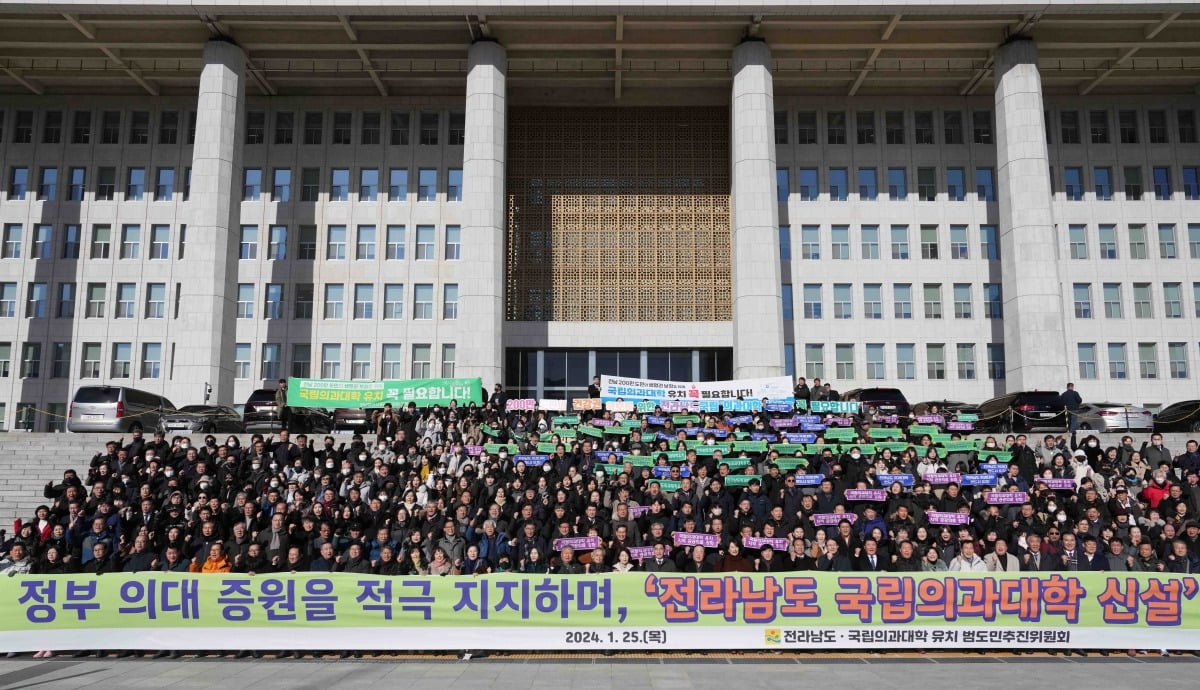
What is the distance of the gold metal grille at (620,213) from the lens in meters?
44.6

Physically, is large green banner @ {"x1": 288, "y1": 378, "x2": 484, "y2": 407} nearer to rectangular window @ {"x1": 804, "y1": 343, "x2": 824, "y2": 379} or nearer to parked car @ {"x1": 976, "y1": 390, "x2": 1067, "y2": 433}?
parked car @ {"x1": 976, "y1": 390, "x2": 1067, "y2": 433}

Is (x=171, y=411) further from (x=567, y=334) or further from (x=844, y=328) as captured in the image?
(x=844, y=328)

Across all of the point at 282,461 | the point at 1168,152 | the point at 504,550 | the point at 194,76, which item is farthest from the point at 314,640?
the point at 1168,152

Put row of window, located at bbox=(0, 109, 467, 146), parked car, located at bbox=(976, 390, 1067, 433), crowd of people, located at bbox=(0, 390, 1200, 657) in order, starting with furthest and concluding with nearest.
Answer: row of window, located at bbox=(0, 109, 467, 146) < parked car, located at bbox=(976, 390, 1067, 433) < crowd of people, located at bbox=(0, 390, 1200, 657)

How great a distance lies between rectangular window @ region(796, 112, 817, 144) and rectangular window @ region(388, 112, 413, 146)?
19419 mm

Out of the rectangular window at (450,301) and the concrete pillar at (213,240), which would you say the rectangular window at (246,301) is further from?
the rectangular window at (450,301)

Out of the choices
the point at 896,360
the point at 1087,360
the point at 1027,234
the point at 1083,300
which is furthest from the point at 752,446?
the point at 1083,300

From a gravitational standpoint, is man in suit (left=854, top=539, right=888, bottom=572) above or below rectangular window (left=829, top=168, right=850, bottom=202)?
below

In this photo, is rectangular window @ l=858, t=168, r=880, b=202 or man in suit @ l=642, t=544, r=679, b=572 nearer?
man in suit @ l=642, t=544, r=679, b=572

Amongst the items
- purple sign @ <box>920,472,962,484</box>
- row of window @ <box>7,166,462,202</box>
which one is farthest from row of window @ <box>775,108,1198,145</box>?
purple sign @ <box>920,472,962,484</box>

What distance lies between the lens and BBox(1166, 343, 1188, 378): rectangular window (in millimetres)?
43562

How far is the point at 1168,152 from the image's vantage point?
A: 45.1 metres

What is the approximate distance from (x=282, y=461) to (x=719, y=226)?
2958 cm

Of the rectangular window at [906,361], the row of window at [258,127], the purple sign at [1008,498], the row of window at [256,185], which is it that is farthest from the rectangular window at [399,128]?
the purple sign at [1008,498]
